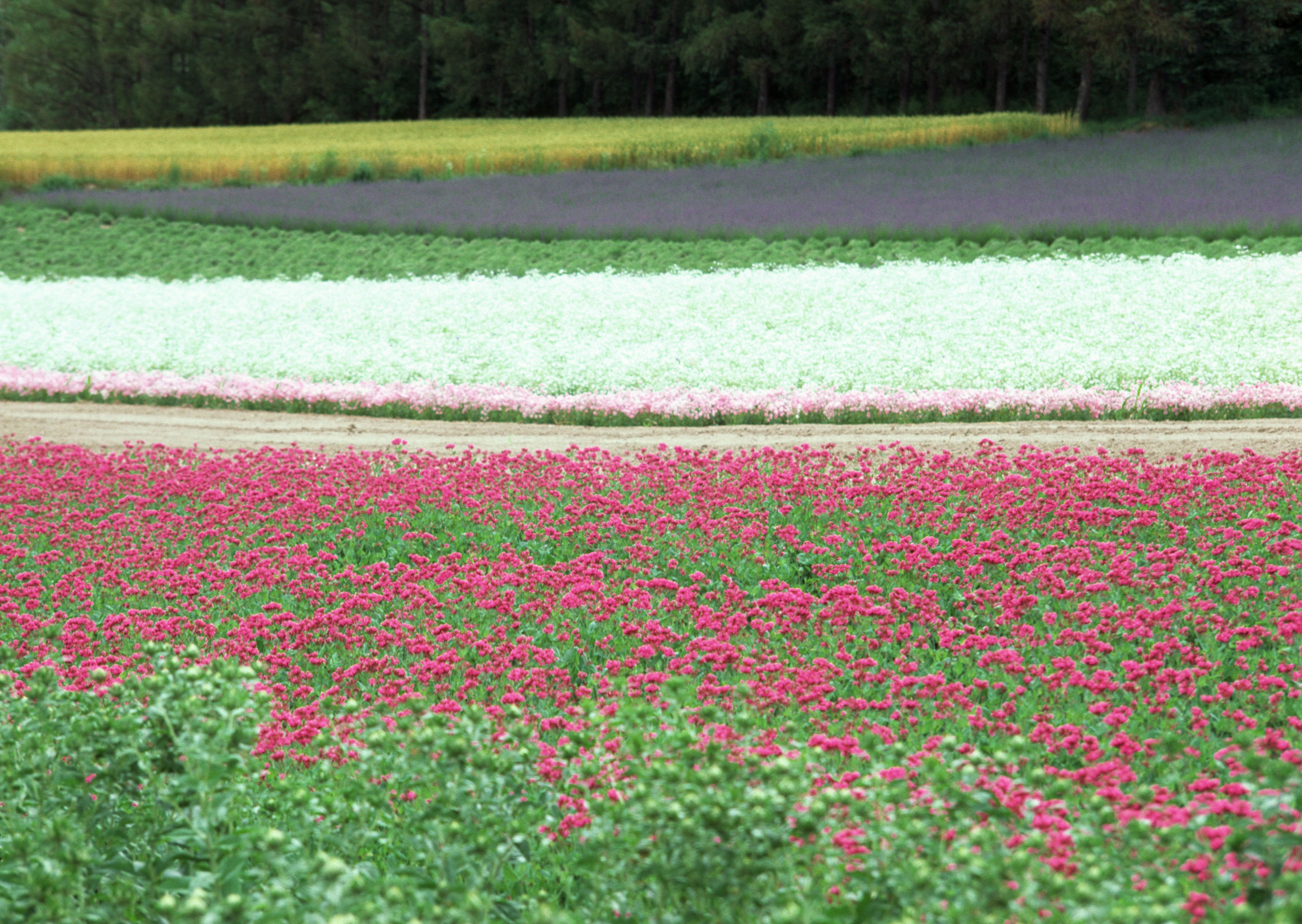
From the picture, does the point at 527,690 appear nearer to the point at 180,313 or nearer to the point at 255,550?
the point at 255,550

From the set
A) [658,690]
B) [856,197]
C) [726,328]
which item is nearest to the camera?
[658,690]

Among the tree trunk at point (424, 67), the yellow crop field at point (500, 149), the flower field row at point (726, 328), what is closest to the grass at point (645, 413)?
the flower field row at point (726, 328)

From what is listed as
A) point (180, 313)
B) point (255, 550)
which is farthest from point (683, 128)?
point (255, 550)

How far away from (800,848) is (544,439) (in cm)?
930

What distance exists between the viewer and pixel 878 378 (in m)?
14.7

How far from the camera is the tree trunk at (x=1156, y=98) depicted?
44188mm

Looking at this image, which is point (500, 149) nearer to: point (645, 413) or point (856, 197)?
point (856, 197)

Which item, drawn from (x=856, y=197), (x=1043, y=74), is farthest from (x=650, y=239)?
(x=1043, y=74)

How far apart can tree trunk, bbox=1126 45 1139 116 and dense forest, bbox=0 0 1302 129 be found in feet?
0.76

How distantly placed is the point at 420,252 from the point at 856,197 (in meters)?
10.2

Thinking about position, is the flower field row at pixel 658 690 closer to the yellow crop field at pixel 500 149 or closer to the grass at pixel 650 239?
the grass at pixel 650 239

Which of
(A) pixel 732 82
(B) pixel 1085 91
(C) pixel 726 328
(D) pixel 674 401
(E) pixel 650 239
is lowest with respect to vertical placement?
(D) pixel 674 401

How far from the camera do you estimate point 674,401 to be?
14141mm

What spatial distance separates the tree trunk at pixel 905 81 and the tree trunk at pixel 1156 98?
1048 centimetres
